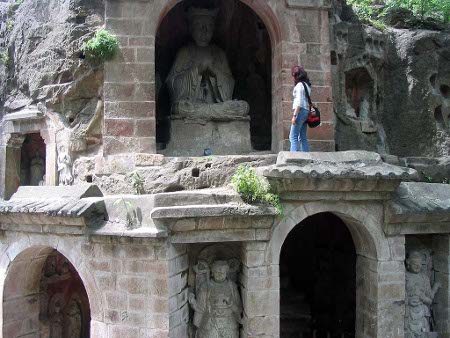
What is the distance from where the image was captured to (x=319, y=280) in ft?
33.1

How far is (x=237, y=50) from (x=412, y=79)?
12.7 feet

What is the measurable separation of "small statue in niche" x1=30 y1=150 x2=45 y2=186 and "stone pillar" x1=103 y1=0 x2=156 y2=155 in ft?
10.1

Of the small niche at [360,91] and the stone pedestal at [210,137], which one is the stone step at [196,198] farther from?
the small niche at [360,91]

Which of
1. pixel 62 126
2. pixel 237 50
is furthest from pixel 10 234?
pixel 237 50

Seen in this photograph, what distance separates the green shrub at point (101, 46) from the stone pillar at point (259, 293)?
3.91 metres

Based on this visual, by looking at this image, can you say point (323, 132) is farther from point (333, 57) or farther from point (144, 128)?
point (144, 128)

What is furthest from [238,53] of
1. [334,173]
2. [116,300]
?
[116,300]

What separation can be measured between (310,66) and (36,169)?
6150mm

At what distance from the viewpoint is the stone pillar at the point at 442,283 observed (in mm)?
7527

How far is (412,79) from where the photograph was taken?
9844mm

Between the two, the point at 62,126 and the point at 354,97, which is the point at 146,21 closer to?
the point at 62,126

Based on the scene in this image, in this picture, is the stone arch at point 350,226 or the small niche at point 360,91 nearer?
the stone arch at point 350,226

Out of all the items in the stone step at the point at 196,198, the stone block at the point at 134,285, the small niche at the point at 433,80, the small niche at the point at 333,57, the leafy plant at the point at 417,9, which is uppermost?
the leafy plant at the point at 417,9

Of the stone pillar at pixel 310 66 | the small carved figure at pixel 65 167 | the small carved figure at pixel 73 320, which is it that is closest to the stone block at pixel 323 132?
the stone pillar at pixel 310 66
